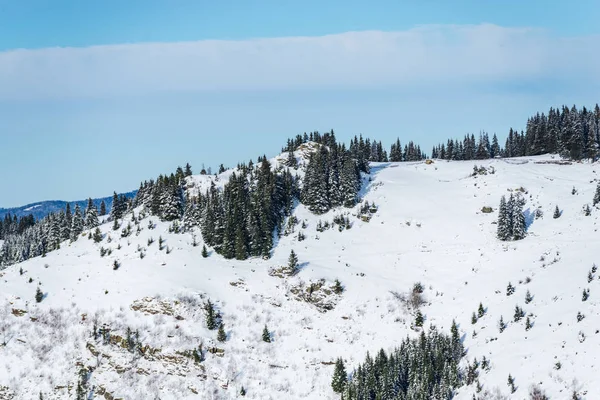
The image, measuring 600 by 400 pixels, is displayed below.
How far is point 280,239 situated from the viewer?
7781 centimetres

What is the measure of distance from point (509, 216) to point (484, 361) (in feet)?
96.2

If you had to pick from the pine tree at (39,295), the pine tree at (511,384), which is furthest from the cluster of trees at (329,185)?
the pine tree at (511,384)

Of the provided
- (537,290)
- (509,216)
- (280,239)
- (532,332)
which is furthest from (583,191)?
(280,239)

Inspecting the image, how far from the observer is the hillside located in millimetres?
50562

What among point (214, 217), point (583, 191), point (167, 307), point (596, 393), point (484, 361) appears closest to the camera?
point (596, 393)

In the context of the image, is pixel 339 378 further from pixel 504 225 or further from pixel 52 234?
pixel 52 234

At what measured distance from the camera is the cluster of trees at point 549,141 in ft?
351

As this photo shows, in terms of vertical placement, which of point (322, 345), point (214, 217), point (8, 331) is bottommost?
point (322, 345)

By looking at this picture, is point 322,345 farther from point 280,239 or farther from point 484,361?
point 280,239

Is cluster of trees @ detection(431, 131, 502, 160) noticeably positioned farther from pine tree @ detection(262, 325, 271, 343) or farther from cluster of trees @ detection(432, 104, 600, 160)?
pine tree @ detection(262, 325, 271, 343)

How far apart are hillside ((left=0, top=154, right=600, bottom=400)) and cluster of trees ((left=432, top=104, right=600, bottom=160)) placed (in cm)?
2961

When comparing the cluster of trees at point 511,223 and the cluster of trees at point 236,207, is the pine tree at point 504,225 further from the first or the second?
the cluster of trees at point 236,207

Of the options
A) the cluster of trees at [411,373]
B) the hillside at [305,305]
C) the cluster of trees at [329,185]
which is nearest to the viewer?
the cluster of trees at [411,373]

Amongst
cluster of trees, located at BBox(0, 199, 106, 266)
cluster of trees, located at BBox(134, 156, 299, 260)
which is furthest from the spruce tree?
cluster of trees, located at BBox(0, 199, 106, 266)
